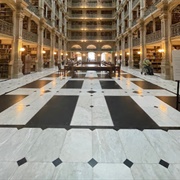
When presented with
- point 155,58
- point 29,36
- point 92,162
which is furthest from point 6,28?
point 155,58

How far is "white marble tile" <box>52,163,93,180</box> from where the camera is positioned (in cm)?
203

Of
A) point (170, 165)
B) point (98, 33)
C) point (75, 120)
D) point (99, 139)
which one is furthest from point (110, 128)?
point (98, 33)

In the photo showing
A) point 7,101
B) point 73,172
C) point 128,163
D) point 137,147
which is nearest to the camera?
point 73,172

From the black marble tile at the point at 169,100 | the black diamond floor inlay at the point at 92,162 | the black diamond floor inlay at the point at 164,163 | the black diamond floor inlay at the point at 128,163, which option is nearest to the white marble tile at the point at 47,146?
the black diamond floor inlay at the point at 92,162

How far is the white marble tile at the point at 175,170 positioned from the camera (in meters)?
2.08

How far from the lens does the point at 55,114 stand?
4270 mm

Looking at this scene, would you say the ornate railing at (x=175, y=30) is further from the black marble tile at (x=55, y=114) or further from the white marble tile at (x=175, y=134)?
the white marble tile at (x=175, y=134)

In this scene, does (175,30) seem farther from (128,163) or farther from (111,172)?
(111,172)

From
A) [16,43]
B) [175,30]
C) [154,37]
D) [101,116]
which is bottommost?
[101,116]

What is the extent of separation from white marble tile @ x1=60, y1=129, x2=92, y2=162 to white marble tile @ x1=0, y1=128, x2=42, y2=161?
0.56 metres

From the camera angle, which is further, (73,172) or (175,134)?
(175,134)

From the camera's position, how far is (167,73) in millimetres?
11148

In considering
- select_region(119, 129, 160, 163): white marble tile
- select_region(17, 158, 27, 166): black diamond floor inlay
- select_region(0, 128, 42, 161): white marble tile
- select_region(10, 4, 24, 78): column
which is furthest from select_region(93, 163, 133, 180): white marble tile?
select_region(10, 4, 24, 78): column

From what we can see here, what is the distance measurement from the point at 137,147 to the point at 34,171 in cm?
152
